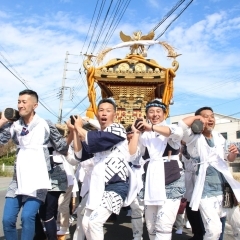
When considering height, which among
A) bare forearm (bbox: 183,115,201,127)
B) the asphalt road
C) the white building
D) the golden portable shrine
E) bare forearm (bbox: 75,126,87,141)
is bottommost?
the asphalt road

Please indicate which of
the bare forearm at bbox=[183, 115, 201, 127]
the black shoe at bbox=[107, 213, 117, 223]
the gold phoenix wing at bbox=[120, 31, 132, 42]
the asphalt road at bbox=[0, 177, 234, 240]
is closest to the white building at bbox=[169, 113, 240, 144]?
the gold phoenix wing at bbox=[120, 31, 132, 42]

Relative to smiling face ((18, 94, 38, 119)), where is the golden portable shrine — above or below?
above

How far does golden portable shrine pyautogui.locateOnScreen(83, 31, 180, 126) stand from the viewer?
585 cm

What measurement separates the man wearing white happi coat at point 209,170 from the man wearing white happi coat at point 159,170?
0.16 metres

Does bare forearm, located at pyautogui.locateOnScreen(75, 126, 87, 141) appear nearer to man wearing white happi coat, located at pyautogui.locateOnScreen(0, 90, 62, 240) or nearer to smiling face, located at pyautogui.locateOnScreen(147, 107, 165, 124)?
man wearing white happi coat, located at pyautogui.locateOnScreen(0, 90, 62, 240)

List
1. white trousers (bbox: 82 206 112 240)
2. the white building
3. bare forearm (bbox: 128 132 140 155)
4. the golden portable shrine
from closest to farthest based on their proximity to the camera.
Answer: white trousers (bbox: 82 206 112 240)
bare forearm (bbox: 128 132 140 155)
the golden portable shrine
the white building

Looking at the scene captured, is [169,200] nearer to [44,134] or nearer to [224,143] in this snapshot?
[224,143]

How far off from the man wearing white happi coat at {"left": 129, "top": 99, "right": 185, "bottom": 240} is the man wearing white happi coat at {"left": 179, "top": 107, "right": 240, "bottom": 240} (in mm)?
159

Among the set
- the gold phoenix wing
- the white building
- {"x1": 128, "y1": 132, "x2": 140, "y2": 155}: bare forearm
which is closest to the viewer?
{"x1": 128, "y1": 132, "x2": 140, "y2": 155}: bare forearm

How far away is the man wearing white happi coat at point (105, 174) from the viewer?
114 inches

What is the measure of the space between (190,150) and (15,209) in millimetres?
1735

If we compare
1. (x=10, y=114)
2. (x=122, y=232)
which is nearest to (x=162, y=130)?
(x=10, y=114)

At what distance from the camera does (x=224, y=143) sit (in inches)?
138

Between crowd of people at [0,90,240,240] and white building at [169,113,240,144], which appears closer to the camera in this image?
crowd of people at [0,90,240,240]
